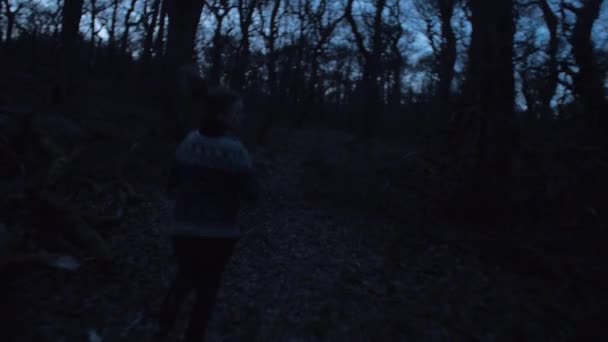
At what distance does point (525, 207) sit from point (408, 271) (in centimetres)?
281

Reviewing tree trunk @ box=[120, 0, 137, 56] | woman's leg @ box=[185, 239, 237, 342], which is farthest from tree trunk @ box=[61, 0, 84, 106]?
tree trunk @ box=[120, 0, 137, 56]

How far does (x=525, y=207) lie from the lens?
682 centimetres

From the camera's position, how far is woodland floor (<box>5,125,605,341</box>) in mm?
3879

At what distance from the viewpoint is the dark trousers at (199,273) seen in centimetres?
287

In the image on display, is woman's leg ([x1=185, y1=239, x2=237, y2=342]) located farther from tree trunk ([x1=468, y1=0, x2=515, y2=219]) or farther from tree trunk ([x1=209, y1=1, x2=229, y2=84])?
tree trunk ([x1=209, y1=1, x2=229, y2=84])

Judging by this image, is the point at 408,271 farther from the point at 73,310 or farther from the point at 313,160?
the point at 313,160

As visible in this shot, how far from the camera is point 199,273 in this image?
2980 millimetres

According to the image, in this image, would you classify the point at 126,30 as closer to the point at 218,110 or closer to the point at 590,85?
the point at 590,85

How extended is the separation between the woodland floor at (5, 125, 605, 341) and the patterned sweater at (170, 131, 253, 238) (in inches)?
55.2

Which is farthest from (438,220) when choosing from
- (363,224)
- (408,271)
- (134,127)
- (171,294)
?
(134,127)

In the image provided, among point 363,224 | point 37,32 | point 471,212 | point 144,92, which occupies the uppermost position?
point 37,32

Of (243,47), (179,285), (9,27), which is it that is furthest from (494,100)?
(9,27)

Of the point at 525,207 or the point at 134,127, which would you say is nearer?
the point at 525,207

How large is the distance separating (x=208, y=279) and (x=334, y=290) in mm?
2182
